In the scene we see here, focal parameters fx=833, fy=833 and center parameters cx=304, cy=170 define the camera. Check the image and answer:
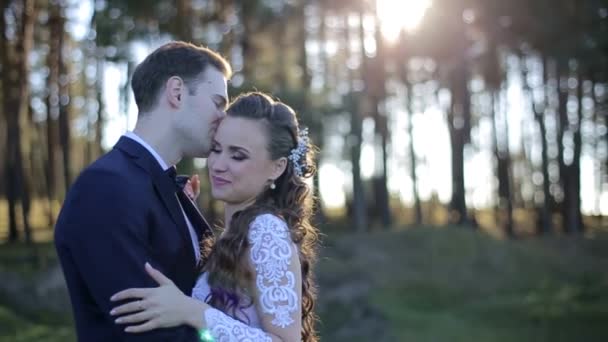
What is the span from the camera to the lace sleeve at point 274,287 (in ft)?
11.2

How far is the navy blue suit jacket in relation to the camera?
2.96m

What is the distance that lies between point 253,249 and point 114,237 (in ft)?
2.38

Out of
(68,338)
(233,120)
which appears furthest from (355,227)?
(233,120)

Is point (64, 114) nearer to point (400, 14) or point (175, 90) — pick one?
point (400, 14)

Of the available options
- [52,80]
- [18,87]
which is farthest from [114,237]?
[52,80]

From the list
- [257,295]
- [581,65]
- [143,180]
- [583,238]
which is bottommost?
[583,238]

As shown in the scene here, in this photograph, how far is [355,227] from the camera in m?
35.3

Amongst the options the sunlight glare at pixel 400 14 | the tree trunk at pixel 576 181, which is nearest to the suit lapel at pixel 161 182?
the sunlight glare at pixel 400 14

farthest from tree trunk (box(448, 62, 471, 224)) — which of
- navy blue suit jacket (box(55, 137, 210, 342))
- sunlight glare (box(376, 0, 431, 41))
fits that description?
navy blue suit jacket (box(55, 137, 210, 342))

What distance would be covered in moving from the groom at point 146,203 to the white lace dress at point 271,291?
0.83 feet

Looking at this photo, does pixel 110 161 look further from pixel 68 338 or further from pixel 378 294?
pixel 378 294

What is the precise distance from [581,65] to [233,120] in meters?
30.9

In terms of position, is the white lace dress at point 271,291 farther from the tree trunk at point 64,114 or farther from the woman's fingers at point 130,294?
the tree trunk at point 64,114

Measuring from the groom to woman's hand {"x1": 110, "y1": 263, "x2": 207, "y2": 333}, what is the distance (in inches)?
1.1
